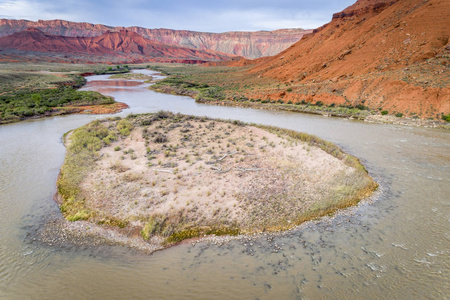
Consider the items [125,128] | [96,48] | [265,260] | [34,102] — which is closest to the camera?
[265,260]

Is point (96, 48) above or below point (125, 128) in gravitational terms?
above

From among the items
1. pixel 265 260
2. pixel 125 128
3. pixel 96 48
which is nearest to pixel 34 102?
pixel 125 128

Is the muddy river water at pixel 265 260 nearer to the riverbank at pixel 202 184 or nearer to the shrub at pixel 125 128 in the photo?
the riverbank at pixel 202 184

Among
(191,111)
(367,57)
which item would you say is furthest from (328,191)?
(367,57)

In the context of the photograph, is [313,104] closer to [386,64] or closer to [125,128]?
[386,64]

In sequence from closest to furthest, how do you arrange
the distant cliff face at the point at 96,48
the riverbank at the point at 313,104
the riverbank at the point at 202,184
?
the riverbank at the point at 202,184 → the riverbank at the point at 313,104 → the distant cliff face at the point at 96,48

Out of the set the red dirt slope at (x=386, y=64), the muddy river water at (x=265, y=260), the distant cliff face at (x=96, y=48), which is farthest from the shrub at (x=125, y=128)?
the distant cliff face at (x=96, y=48)

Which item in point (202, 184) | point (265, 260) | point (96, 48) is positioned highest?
point (96, 48)
